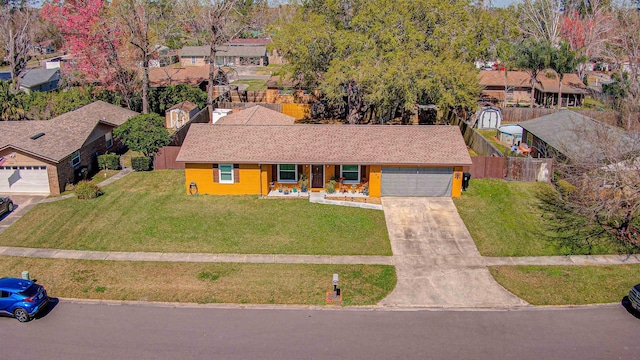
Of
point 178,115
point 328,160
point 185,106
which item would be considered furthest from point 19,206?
point 185,106

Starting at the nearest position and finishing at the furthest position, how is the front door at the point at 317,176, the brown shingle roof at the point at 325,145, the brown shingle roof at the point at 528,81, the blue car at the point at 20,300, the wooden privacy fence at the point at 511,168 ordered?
the blue car at the point at 20,300, the brown shingle roof at the point at 325,145, the front door at the point at 317,176, the wooden privacy fence at the point at 511,168, the brown shingle roof at the point at 528,81

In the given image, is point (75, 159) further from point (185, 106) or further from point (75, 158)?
point (185, 106)

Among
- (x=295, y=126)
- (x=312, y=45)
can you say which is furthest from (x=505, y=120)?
(x=295, y=126)

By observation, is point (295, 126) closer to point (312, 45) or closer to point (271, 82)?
point (312, 45)

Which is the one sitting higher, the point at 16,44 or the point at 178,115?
the point at 16,44

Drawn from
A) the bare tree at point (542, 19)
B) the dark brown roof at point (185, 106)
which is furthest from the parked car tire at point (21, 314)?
the bare tree at point (542, 19)

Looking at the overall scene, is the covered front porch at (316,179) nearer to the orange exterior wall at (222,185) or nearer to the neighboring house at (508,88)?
the orange exterior wall at (222,185)
